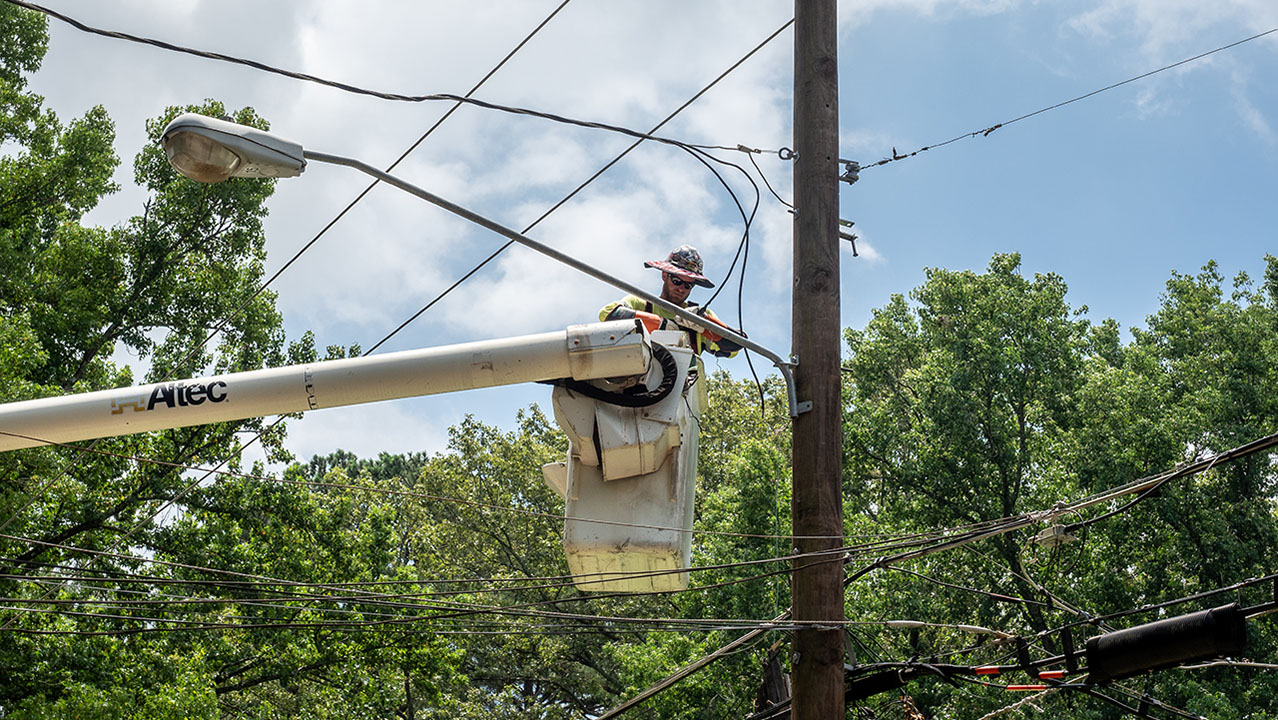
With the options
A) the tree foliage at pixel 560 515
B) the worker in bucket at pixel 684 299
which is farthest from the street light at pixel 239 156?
the tree foliage at pixel 560 515

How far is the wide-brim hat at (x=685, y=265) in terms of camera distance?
7.49 meters

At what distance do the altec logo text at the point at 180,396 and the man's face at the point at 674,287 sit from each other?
108 inches

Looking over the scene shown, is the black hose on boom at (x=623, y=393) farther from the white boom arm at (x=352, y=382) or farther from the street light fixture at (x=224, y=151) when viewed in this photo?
the street light fixture at (x=224, y=151)

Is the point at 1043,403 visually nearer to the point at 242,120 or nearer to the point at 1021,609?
the point at 1021,609

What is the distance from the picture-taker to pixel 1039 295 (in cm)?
2511

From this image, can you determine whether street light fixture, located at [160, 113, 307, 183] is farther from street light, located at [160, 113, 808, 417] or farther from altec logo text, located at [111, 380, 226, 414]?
altec logo text, located at [111, 380, 226, 414]

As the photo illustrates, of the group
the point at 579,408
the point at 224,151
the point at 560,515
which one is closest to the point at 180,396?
the point at 224,151

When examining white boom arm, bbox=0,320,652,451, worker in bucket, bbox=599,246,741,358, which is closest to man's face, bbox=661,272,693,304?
worker in bucket, bbox=599,246,741,358

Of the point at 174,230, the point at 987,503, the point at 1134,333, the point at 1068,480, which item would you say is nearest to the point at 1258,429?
the point at 1068,480

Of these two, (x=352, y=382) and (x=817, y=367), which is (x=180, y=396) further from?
(x=817, y=367)

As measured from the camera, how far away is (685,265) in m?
7.57

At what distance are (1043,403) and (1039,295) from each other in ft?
7.51

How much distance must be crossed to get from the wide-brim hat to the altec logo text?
2749mm

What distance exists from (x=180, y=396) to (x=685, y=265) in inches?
122
